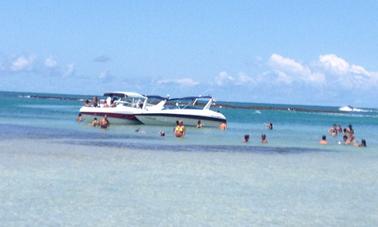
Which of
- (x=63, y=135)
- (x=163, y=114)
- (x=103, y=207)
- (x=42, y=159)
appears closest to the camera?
(x=103, y=207)

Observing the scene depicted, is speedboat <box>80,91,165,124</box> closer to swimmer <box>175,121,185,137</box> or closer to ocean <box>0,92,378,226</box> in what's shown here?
swimmer <box>175,121,185,137</box>

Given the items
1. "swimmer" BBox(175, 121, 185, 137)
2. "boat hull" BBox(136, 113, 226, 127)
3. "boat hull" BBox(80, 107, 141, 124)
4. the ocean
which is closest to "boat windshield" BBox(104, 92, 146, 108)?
"boat hull" BBox(80, 107, 141, 124)

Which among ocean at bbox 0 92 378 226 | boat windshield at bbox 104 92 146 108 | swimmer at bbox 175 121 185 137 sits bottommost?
ocean at bbox 0 92 378 226

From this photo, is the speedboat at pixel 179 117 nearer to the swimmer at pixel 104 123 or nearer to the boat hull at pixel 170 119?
the boat hull at pixel 170 119

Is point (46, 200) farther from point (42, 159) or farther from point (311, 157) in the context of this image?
point (311, 157)

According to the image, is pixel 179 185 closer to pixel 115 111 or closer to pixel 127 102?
pixel 115 111

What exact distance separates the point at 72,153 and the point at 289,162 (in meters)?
8.74

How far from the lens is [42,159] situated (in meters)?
26.5

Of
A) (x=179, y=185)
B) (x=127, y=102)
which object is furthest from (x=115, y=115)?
(x=179, y=185)

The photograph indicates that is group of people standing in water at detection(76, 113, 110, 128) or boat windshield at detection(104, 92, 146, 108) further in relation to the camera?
boat windshield at detection(104, 92, 146, 108)

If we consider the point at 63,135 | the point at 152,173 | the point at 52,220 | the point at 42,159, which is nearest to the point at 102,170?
the point at 152,173

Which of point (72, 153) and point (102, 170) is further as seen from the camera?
point (72, 153)

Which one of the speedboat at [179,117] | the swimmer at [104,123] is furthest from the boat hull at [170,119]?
the swimmer at [104,123]

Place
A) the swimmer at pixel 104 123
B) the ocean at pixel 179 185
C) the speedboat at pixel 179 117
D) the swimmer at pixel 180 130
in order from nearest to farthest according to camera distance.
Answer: the ocean at pixel 179 185 < the swimmer at pixel 180 130 < the swimmer at pixel 104 123 < the speedboat at pixel 179 117
